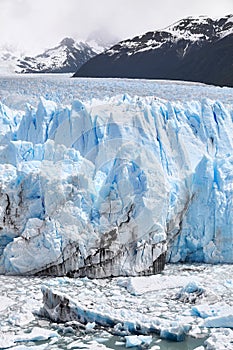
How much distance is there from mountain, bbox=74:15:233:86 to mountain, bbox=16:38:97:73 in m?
45.5

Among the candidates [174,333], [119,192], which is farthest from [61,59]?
[174,333]

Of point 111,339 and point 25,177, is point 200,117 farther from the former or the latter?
point 111,339

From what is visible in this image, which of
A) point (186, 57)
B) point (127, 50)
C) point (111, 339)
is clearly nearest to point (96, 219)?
point (111, 339)

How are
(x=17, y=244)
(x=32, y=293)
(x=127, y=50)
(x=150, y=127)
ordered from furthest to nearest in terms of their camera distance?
(x=127, y=50) → (x=150, y=127) → (x=17, y=244) → (x=32, y=293)

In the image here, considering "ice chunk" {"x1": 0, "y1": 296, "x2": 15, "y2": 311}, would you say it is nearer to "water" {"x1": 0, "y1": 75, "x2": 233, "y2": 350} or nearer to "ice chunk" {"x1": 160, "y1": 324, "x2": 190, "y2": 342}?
"water" {"x1": 0, "y1": 75, "x2": 233, "y2": 350}

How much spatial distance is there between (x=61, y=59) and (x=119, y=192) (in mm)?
103731

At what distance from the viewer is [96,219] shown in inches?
331

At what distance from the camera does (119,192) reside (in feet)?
28.1

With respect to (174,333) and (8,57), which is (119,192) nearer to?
(174,333)

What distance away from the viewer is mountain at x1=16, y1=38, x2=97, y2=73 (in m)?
101

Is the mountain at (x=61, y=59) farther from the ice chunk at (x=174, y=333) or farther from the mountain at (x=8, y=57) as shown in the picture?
the ice chunk at (x=174, y=333)

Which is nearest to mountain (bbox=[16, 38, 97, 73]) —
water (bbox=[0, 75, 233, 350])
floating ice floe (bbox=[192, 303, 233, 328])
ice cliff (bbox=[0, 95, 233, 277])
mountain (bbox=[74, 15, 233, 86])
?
mountain (bbox=[74, 15, 233, 86])

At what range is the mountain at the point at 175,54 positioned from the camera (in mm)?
43188

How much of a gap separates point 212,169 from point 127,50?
44.2 m
